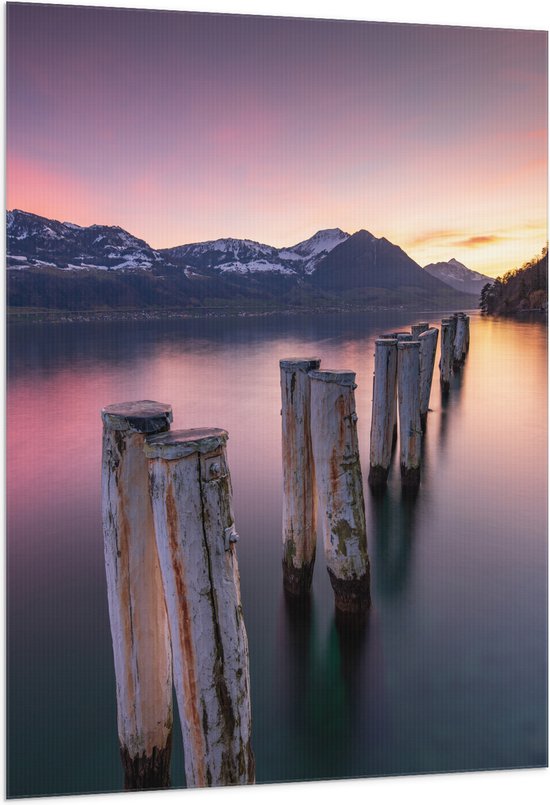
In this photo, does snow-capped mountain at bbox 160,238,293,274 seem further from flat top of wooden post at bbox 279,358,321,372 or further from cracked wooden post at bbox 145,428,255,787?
cracked wooden post at bbox 145,428,255,787

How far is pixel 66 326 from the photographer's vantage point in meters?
11.2

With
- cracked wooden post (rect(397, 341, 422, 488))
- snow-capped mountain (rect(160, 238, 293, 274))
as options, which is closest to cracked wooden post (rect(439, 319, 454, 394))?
snow-capped mountain (rect(160, 238, 293, 274))

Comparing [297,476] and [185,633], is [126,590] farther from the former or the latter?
[297,476]

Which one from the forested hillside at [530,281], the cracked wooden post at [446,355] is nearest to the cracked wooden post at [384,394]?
the forested hillside at [530,281]

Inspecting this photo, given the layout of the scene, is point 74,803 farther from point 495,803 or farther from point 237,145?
point 237,145

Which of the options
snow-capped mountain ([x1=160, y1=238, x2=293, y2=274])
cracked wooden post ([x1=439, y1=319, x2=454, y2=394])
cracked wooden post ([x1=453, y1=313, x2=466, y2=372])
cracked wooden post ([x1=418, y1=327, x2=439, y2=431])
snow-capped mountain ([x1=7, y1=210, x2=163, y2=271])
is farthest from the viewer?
cracked wooden post ([x1=453, y1=313, x2=466, y2=372])

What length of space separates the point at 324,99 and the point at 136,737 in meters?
4.41

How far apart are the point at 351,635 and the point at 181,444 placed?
2.49 meters

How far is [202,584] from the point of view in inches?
82.1

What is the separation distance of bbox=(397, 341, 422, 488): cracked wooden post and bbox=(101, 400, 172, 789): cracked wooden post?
4.10m

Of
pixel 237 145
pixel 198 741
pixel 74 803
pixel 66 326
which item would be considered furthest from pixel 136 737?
pixel 66 326

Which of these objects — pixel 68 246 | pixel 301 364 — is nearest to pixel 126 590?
pixel 301 364

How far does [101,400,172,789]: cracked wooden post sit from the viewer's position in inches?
87.7

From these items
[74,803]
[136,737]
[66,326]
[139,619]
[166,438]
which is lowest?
[74,803]
